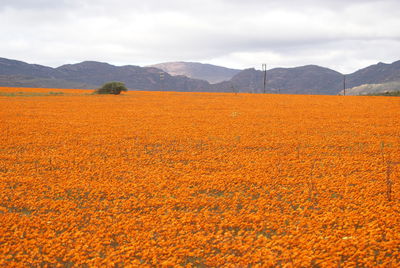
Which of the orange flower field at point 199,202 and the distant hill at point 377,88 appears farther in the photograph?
the distant hill at point 377,88

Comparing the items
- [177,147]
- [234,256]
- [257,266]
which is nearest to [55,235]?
[234,256]

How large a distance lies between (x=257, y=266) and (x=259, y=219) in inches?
61.7

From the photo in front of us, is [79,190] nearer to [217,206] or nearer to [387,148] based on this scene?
[217,206]

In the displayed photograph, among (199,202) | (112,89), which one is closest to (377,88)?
(112,89)

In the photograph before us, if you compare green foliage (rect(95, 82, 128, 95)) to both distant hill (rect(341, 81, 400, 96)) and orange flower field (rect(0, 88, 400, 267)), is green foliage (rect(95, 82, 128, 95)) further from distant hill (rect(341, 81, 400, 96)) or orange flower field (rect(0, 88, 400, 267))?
distant hill (rect(341, 81, 400, 96))

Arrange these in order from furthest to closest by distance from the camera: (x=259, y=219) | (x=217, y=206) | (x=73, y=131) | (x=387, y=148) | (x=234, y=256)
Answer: (x=73, y=131)
(x=387, y=148)
(x=217, y=206)
(x=259, y=219)
(x=234, y=256)

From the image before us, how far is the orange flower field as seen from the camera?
491 centimetres

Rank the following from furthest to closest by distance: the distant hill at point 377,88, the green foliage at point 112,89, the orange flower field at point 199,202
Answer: the distant hill at point 377,88, the green foliage at point 112,89, the orange flower field at point 199,202

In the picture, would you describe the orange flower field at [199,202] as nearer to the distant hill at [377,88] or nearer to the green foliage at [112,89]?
the green foliage at [112,89]

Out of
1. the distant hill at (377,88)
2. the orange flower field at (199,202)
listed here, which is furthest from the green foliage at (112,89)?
the distant hill at (377,88)

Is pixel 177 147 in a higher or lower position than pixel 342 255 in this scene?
higher

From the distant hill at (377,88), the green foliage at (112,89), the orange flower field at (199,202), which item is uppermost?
the distant hill at (377,88)

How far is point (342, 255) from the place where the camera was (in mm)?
4887

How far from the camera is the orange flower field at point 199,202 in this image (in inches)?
193
